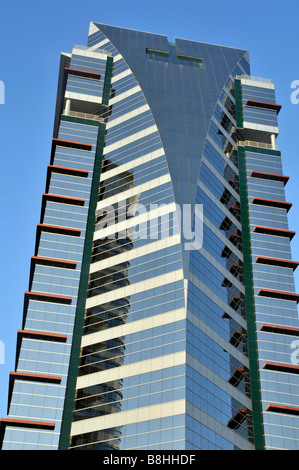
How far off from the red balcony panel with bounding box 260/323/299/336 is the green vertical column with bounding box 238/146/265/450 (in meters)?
2.00

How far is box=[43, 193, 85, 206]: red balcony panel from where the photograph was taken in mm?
138500

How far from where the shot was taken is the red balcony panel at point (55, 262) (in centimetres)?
12875

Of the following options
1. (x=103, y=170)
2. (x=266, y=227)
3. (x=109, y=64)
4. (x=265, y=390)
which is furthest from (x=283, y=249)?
(x=109, y=64)

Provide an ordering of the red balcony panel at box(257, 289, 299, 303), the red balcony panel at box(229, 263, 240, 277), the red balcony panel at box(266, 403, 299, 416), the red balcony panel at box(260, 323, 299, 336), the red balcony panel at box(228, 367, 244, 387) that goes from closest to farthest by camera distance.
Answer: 1. the red balcony panel at box(266, 403, 299, 416)
2. the red balcony panel at box(228, 367, 244, 387)
3. the red balcony panel at box(260, 323, 299, 336)
4. the red balcony panel at box(257, 289, 299, 303)
5. the red balcony panel at box(229, 263, 240, 277)

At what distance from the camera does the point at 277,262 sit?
134m

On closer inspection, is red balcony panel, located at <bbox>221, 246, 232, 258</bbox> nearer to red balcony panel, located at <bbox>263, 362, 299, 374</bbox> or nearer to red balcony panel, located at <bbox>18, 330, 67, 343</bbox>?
red balcony panel, located at <bbox>263, 362, 299, 374</bbox>

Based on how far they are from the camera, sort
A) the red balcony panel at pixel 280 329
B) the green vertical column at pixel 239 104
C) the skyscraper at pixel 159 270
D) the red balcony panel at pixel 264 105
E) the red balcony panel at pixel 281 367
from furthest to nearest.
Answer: the red balcony panel at pixel 264 105 → the green vertical column at pixel 239 104 → the red balcony panel at pixel 280 329 → the red balcony panel at pixel 281 367 → the skyscraper at pixel 159 270

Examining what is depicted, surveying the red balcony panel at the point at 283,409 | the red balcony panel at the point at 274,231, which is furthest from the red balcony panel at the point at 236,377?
the red balcony panel at the point at 274,231

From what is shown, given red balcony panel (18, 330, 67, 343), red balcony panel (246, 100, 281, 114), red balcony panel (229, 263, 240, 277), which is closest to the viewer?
red balcony panel (18, 330, 67, 343)

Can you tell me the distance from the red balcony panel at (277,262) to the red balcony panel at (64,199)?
35796mm

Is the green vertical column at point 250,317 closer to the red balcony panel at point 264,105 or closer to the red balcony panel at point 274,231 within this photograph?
the red balcony panel at point 274,231

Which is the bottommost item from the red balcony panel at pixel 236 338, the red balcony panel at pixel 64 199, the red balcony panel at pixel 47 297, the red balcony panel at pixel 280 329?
the red balcony panel at pixel 236 338

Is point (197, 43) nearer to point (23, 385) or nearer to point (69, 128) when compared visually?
point (69, 128)

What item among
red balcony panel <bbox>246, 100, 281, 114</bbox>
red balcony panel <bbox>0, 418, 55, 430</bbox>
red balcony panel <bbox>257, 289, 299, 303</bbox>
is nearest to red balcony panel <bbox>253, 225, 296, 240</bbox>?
red balcony panel <bbox>257, 289, 299, 303</bbox>
